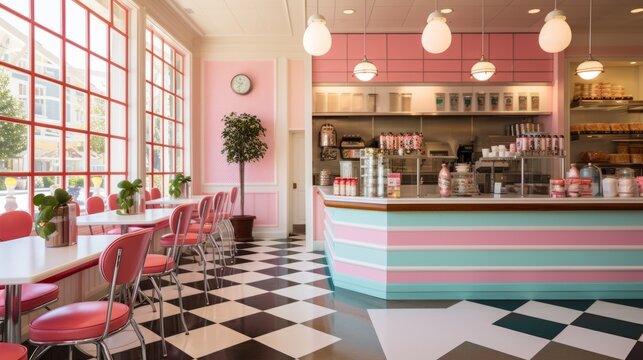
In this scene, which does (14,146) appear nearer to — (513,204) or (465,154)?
(513,204)

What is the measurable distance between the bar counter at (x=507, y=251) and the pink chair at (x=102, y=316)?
2456 mm

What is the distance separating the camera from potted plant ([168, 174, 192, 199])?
19.7 feet

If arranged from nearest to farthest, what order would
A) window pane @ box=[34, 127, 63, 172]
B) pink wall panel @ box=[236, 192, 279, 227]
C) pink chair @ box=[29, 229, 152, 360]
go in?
pink chair @ box=[29, 229, 152, 360]
window pane @ box=[34, 127, 63, 172]
pink wall panel @ box=[236, 192, 279, 227]

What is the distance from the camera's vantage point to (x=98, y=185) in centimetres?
500

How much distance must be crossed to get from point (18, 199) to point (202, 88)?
487 centimetres

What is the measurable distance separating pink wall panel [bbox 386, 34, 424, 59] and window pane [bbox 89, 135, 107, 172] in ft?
14.9

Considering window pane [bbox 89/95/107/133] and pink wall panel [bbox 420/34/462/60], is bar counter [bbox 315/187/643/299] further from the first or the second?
pink wall panel [bbox 420/34/462/60]

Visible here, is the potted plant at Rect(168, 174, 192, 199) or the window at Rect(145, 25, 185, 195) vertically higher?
the window at Rect(145, 25, 185, 195)

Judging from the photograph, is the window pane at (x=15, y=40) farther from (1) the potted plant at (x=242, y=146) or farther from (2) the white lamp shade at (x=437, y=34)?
(1) the potted plant at (x=242, y=146)

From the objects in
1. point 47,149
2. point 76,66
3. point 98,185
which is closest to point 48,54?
point 76,66

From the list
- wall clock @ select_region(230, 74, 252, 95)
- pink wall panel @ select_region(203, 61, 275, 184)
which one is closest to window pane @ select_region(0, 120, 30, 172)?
pink wall panel @ select_region(203, 61, 275, 184)

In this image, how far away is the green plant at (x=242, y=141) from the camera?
297 inches

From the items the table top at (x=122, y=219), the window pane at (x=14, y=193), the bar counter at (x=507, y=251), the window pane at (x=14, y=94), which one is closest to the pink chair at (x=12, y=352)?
the table top at (x=122, y=219)

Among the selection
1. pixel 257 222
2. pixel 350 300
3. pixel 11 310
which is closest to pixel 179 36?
pixel 257 222
